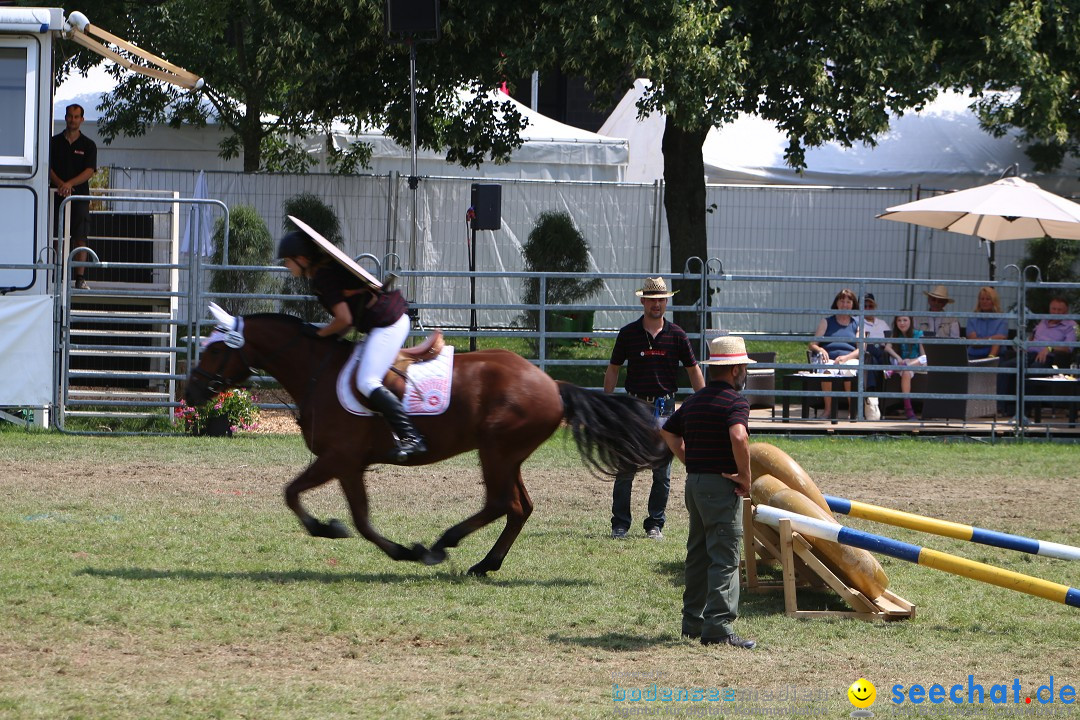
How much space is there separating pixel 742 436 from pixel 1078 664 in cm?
201

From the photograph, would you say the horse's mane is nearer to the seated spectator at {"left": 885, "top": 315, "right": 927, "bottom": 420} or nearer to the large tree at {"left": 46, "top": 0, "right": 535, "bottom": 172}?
the large tree at {"left": 46, "top": 0, "right": 535, "bottom": 172}

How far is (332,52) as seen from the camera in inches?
646

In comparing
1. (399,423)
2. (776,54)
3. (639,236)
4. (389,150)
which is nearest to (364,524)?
(399,423)

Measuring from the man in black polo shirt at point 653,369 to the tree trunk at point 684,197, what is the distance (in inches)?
358

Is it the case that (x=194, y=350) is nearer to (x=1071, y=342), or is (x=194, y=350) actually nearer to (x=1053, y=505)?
(x=1053, y=505)

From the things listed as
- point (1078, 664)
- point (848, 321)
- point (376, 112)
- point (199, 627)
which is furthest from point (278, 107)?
point (1078, 664)

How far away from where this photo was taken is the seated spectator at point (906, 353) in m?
15.6

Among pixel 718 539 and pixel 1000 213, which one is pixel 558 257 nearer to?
pixel 1000 213

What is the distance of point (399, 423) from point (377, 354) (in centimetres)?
44

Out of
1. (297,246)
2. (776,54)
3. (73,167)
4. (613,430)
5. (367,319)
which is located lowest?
(613,430)

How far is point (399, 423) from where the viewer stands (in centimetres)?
743

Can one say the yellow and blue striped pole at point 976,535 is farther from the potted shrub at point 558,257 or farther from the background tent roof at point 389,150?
the background tent roof at point 389,150

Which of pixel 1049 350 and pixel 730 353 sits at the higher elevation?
pixel 730 353

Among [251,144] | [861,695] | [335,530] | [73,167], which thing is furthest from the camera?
[251,144]
